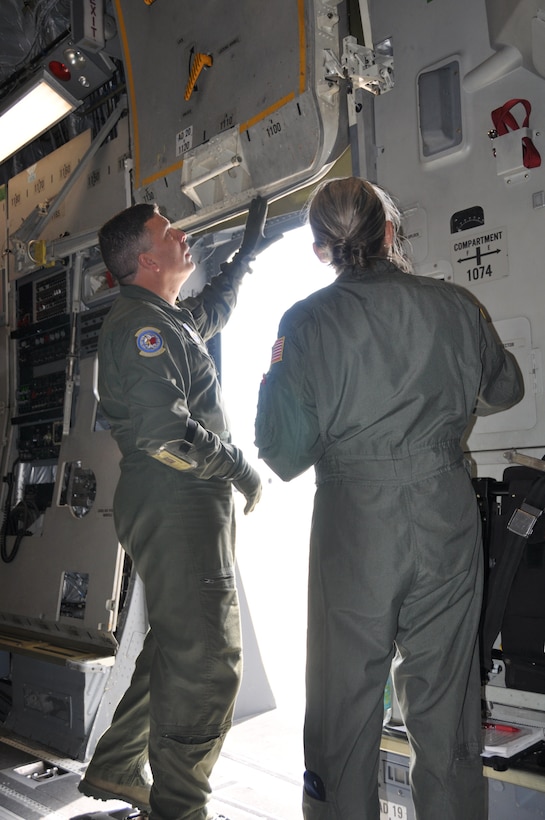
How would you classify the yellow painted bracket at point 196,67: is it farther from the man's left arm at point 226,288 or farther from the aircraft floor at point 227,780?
the aircraft floor at point 227,780

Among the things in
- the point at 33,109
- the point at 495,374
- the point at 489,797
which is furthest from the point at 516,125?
the point at 33,109

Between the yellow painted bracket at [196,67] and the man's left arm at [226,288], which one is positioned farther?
the yellow painted bracket at [196,67]

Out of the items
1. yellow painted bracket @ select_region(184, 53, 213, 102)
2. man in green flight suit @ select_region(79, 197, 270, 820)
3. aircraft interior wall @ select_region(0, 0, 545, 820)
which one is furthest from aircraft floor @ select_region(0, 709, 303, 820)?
yellow painted bracket @ select_region(184, 53, 213, 102)

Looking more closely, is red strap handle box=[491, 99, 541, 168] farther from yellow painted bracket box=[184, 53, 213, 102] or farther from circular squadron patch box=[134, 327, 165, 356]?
yellow painted bracket box=[184, 53, 213, 102]

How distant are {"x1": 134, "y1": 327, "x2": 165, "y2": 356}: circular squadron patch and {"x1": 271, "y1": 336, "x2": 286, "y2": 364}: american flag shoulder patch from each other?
79cm

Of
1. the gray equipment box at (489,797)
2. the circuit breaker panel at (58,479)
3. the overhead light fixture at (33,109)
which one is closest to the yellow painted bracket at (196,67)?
the overhead light fixture at (33,109)

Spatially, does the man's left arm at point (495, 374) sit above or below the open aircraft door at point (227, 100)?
A: below

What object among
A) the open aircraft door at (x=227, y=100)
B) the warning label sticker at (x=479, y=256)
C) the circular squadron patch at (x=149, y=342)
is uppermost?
the open aircraft door at (x=227, y=100)

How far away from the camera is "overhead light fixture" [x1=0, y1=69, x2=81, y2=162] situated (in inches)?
189

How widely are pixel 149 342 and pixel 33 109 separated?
122 inches

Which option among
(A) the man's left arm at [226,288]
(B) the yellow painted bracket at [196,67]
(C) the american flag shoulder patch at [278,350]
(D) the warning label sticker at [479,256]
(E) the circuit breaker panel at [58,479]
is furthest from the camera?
(E) the circuit breaker panel at [58,479]

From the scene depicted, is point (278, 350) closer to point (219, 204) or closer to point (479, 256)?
point (479, 256)

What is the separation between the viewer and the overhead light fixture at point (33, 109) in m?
4.81

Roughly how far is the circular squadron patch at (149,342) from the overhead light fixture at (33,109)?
2823mm
